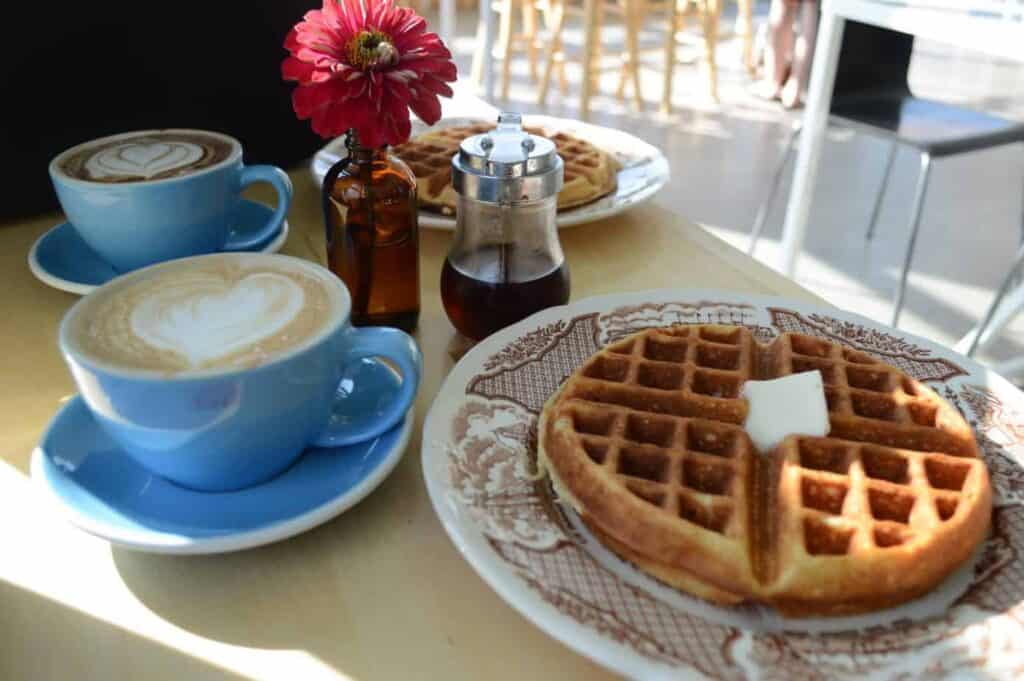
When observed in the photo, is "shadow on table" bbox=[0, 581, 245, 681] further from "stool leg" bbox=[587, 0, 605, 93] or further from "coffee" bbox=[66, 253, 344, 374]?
"stool leg" bbox=[587, 0, 605, 93]

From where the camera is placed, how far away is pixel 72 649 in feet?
1.62

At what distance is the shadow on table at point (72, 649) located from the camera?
481 millimetres

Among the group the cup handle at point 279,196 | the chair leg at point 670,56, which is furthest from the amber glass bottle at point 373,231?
the chair leg at point 670,56

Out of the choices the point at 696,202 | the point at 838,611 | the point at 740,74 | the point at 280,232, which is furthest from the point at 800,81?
the point at 838,611

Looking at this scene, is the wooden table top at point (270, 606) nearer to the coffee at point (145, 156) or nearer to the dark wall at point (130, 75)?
the coffee at point (145, 156)

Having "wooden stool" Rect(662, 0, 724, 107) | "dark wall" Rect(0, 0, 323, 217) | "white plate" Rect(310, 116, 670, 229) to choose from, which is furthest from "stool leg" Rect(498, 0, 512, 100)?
"dark wall" Rect(0, 0, 323, 217)

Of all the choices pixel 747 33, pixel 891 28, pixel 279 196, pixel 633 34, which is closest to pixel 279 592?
pixel 279 196

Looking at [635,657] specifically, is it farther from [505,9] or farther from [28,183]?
[505,9]

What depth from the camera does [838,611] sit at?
1.63 ft

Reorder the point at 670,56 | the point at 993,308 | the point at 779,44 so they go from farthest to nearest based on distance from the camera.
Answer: the point at 779,44 → the point at 670,56 → the point at 993,308

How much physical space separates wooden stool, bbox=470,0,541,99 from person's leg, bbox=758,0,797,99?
1.27 m

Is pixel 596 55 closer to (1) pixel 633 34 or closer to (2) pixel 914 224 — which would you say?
(1) pixel 633 34

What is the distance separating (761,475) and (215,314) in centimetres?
40

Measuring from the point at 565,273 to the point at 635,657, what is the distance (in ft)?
1.33
